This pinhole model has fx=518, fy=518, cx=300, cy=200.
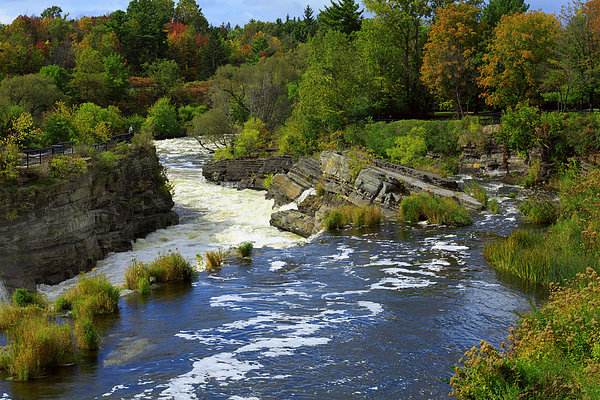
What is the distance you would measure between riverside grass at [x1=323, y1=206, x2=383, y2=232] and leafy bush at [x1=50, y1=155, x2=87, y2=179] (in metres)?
10.5

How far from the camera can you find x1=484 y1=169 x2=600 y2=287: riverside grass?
1279 centimetres

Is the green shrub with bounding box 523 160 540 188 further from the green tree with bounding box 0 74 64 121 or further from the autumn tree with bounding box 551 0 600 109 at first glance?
the green tree with bounding box 0 74 64 121

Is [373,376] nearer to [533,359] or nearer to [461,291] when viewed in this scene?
[533,359]

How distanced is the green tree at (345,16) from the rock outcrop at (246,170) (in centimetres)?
2726

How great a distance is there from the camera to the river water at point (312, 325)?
8.56 metres

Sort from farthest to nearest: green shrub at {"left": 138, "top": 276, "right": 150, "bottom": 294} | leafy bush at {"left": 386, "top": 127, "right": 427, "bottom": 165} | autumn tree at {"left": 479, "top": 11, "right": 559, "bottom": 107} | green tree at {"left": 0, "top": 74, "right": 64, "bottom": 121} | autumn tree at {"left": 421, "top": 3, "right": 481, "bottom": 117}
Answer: green tree at {"left": 0, "top": 74, "right": 64, "bottom": 121} < autumn tree at {"left": 421, "top": 3, "right": 481, "bottom": 117} < autumn tree at {"left": 479, "top": 11, "right": 559, "bottom": 107} < leafy bush at {"left": 386, "top": 127, "right": 427, "bottom": 165} < green shrub at {"left": 138, "top": 276, "right": 150, "bottom": 294}

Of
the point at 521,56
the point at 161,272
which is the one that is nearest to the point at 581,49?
the point at 521,56

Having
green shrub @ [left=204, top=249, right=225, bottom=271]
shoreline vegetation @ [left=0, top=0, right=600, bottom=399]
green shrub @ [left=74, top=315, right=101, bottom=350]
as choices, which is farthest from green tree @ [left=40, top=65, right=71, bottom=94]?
green shrub @ [left=74, top=315, right=101, bottom=350]

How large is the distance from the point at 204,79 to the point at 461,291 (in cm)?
9408

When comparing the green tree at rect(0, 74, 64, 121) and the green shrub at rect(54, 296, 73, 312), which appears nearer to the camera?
Result: the green shrub at rect(54, 296, 73, 312)

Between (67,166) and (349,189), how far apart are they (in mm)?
12980

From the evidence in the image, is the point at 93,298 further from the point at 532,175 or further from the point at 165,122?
the point at 165,122

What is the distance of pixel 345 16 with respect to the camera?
6141 centimetres

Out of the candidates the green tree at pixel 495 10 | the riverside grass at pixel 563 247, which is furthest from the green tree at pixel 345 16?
the riverside grass at pixel 563 247
